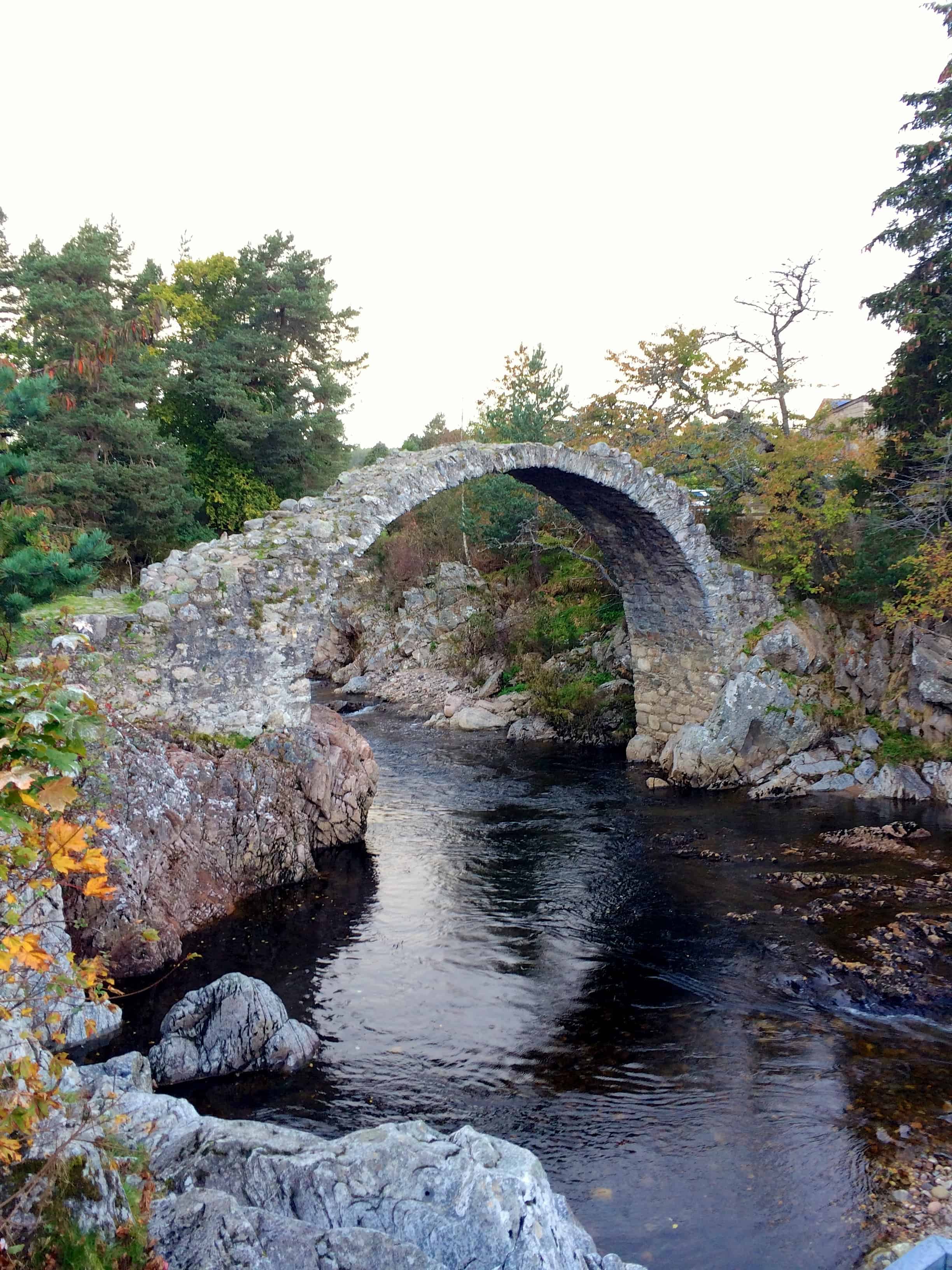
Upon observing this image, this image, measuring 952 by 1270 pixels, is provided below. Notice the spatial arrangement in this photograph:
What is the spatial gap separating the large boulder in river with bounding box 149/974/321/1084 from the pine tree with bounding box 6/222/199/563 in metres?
10.3

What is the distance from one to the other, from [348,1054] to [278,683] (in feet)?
15.2

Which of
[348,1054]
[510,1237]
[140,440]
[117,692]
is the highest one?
[140,440]

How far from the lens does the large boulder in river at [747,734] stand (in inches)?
520

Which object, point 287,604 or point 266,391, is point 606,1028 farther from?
point 266,391

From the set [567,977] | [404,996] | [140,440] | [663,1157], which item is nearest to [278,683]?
[404,996]

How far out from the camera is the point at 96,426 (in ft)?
50.9

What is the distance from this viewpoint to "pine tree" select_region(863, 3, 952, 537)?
11.9 meters

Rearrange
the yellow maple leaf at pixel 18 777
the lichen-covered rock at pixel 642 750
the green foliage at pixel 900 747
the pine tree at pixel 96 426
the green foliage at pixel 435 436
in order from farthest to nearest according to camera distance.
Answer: the green foliage at pixel 435 436 < the lichen-covered rock at pixel 642 750 < the pine tree at pixel 96 426 < the green foliage at pixel 900 747 < the yellow maple leaf at pixel 18 777

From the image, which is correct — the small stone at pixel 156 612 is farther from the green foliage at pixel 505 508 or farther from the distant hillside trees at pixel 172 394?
the green foliage at pixel 505 508

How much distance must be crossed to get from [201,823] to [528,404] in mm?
15219

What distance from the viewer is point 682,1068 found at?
19.6ft

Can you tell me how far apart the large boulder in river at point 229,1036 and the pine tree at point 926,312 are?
10.3 meters

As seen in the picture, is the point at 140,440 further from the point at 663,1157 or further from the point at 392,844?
the point at 663,1157

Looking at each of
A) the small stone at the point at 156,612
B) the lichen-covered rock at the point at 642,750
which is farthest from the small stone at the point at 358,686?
the small stone at the point at 156,612
